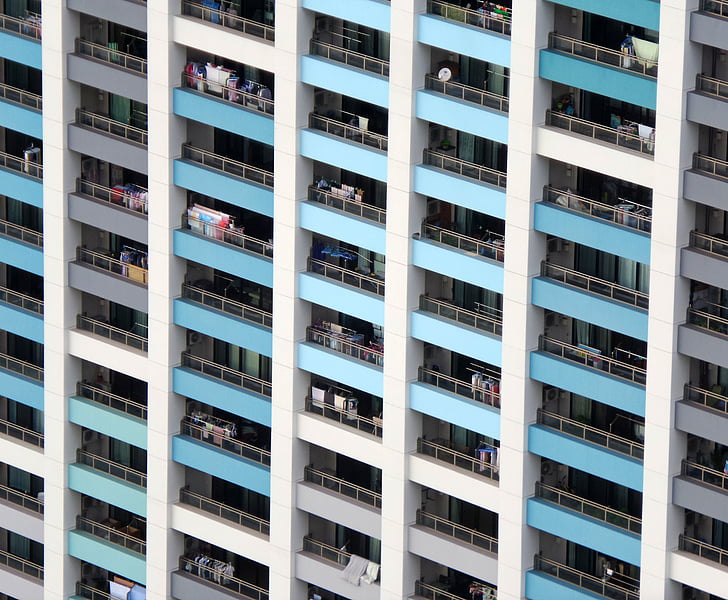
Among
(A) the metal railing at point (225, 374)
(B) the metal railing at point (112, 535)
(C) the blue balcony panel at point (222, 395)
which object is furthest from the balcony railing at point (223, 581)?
(A) the metal railing at point (225, 374)

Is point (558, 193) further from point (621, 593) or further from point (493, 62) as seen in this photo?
point (621, 593)

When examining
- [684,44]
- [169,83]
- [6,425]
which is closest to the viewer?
[684,44]

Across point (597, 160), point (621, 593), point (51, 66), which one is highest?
point (51, 66)

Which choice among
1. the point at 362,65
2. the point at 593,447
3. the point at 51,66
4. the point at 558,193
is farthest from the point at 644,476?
the point at 51,66

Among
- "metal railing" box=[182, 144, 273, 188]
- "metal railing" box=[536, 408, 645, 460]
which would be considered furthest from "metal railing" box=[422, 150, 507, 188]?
"metal railing" box=[536, 408, 645, 460]

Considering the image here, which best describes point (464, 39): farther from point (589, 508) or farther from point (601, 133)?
point (589, 508)

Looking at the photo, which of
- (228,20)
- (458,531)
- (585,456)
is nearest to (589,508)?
(585,456)

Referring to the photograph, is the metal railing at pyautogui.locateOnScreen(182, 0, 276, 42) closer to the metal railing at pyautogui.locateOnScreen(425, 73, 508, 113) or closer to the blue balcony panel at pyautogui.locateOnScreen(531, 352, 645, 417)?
the metal railing at pyautogui.locateOnScreen(425, 73, 508, 113)
